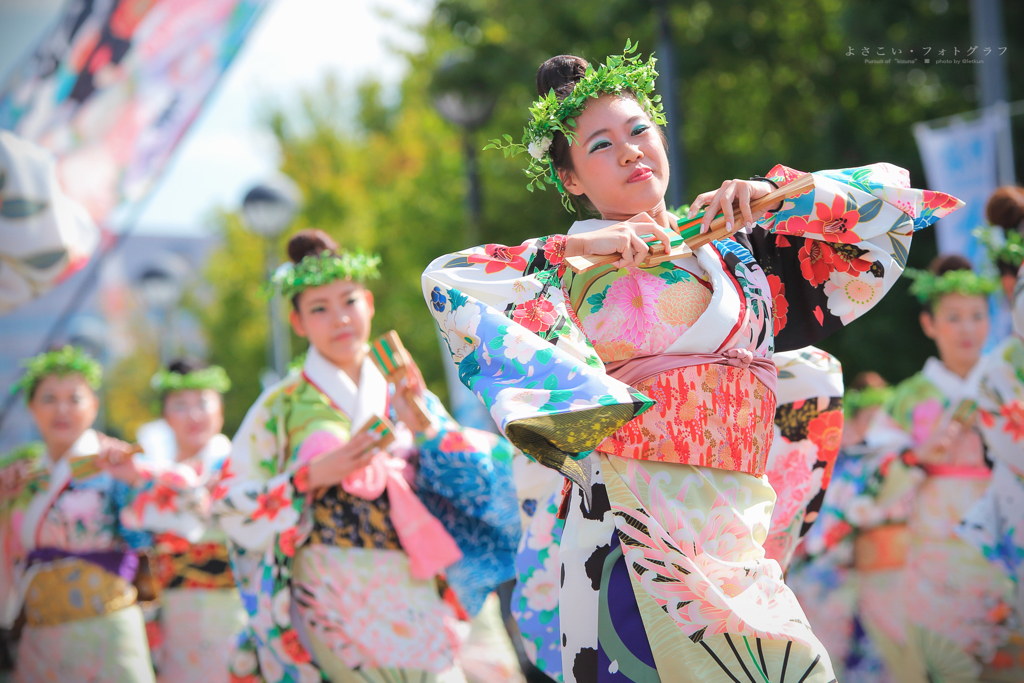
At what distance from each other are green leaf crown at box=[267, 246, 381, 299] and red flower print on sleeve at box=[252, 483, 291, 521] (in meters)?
0.83

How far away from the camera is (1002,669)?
4738mm

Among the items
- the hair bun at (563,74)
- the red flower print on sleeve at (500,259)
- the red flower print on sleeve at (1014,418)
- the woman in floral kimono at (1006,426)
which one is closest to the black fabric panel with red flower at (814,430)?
the red flower print on sleeve at (500,259)

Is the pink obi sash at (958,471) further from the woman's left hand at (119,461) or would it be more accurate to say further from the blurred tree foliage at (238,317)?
the blurred tree foliage at (238,317)

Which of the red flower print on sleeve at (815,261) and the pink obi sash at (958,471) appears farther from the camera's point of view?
the pink obi sash at (958,471)

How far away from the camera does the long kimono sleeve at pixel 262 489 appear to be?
367cm

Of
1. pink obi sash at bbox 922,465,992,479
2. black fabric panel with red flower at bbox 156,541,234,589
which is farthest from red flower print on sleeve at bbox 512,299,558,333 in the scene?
black fabric panel with red flower at bbox 156,541,234,589

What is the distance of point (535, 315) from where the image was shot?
227 centimetres

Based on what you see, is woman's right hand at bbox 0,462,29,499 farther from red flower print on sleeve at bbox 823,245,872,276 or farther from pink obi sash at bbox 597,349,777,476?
red flower print on sleeve at bbox 823,245,872,276

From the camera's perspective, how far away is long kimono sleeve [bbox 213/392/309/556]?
144 inches

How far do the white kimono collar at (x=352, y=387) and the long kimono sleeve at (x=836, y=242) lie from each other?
177 cm

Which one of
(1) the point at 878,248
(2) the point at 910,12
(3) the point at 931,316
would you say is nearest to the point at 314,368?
(1) the point at 878,248

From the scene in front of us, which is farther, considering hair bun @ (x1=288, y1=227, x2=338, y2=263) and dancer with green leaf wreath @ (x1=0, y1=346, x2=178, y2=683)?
dancer with green leaf wreath @ (x1=0, y1=346, x2=178, y2=683)

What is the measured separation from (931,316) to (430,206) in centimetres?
1008

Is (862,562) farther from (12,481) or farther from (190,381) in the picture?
(12,481)
